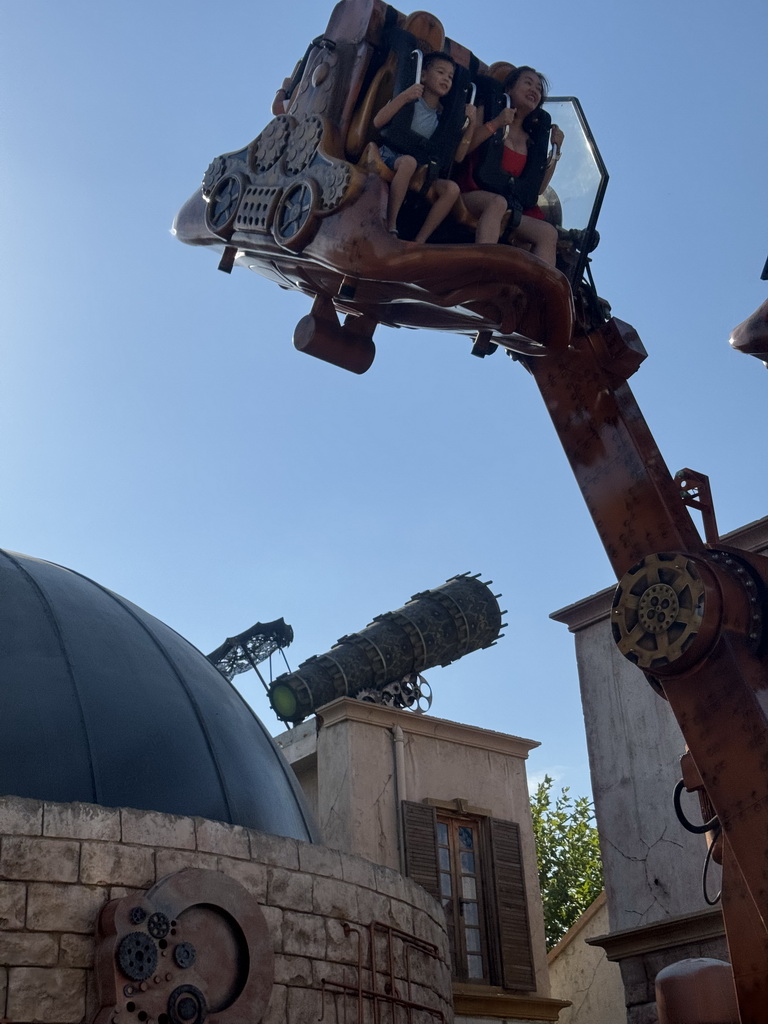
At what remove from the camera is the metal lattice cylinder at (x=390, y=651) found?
1997 cm

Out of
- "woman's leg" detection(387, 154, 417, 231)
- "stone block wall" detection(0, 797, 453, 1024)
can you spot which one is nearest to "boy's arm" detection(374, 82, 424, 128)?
"woman's leg" detection(387, 154, 417, 231)

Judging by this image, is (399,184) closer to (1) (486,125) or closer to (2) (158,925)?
(1) (486,125)

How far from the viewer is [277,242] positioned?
520 cm

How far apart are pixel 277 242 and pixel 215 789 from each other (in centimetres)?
458

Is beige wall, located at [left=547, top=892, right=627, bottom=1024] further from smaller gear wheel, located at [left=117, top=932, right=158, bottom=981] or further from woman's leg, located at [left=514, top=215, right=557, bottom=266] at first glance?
woman's leg, located at [left=514, top=215, right=557, bottom=266]

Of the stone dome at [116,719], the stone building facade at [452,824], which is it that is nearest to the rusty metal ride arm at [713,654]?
the stone dome at [116,719]

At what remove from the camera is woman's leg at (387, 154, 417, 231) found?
4918 mm

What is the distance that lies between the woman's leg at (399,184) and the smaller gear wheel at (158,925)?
413 cm

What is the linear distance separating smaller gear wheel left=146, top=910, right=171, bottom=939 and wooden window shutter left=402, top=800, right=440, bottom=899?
824 centimetres

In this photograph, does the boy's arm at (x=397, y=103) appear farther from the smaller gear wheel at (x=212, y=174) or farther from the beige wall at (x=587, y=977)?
the beige wall at (x=587, y=977)

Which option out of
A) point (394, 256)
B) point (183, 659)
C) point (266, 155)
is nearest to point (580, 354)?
point (394, 256)

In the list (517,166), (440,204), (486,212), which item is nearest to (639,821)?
(517,166)

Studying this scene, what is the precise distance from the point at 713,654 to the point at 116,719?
5.04 m

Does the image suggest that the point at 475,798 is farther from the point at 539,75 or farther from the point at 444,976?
the point at 539,75
